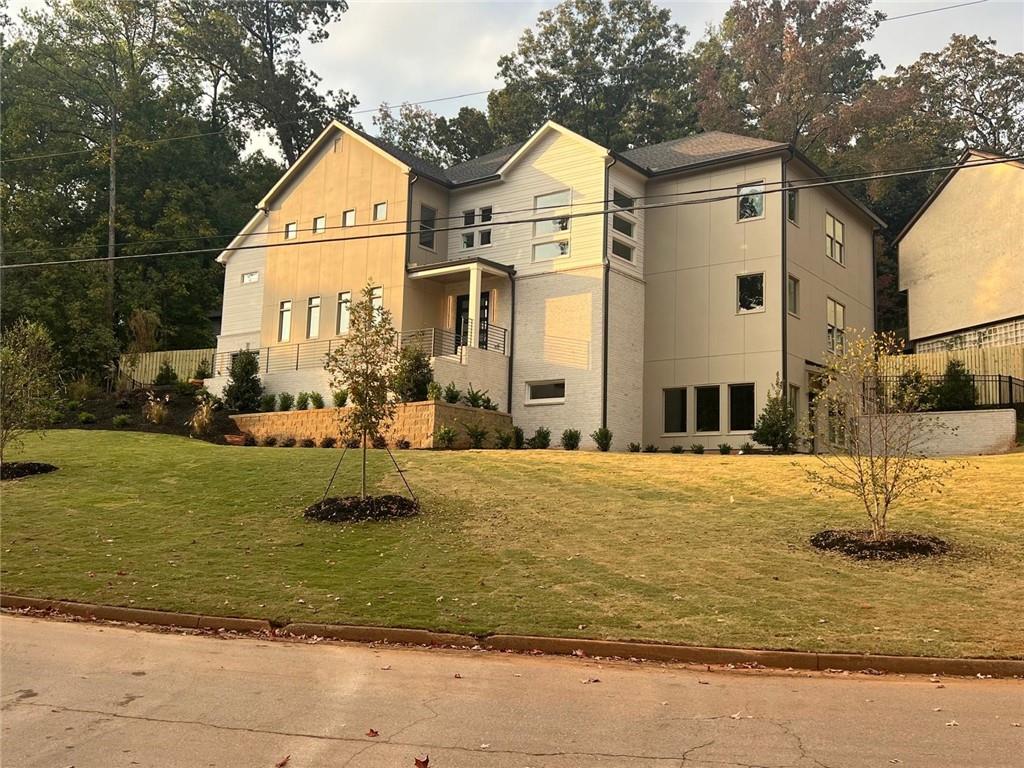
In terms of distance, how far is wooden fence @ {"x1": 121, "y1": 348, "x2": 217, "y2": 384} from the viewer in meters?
36.5

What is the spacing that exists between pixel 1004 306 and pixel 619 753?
101 feet

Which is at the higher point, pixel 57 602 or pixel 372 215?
pixel 372 215

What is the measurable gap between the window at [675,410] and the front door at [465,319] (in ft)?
20.3

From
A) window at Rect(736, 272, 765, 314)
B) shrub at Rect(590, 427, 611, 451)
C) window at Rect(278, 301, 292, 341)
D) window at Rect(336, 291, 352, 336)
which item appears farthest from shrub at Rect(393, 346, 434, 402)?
window at Rect(736, 272, 765, 314)

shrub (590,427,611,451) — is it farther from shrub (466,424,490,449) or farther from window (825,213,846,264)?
window (825,213,846,264)

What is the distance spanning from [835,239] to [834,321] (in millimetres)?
2974

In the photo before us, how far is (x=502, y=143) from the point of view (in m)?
53.5

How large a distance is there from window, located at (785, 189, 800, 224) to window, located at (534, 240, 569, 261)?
6.93 metres

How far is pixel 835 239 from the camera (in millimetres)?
31625

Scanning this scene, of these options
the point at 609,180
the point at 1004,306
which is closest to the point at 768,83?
the point at 1004,306

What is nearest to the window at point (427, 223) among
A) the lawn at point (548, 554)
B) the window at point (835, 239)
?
the lawn at point (548, 554)

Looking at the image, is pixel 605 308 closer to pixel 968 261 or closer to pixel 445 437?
pixel 445 437

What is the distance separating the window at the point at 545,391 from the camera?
27594 millimetres

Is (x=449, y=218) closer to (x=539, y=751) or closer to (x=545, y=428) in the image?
(x=545, y=428)
